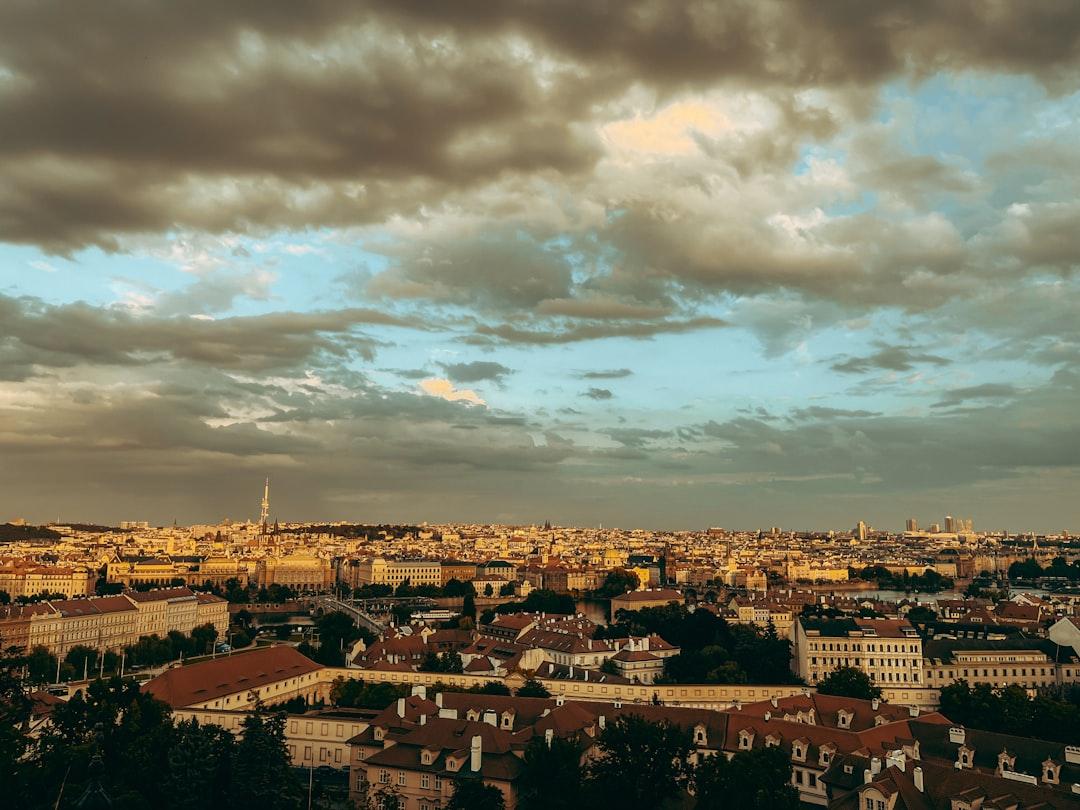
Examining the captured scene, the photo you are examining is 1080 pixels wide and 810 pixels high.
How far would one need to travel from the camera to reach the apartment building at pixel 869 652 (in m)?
60.8

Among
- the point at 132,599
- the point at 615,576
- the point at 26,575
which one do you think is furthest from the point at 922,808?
the point at 615,576

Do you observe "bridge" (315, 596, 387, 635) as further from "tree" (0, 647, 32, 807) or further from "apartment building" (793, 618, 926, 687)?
"tree" (0, 647, 32, 807)

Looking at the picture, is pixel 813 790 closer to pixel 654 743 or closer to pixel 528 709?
pixel 654 743

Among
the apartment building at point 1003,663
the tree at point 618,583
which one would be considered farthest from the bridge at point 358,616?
the apartment building at point 1003,663

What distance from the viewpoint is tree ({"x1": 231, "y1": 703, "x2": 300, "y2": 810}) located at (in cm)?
2910

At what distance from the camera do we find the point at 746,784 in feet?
91.6

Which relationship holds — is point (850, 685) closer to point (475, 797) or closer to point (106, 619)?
point (475, 797)

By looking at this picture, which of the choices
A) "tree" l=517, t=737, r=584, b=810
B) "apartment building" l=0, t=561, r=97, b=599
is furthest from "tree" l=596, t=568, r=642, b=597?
"tree" l=517, t=737, r=584, b=810

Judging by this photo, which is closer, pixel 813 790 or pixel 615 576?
pixel 813 790

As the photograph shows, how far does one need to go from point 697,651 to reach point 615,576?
105967mm

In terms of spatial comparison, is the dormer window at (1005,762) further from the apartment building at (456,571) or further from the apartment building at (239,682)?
the apartment building at (456,571)

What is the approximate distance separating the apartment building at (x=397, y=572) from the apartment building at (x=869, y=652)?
113m

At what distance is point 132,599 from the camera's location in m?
86.0

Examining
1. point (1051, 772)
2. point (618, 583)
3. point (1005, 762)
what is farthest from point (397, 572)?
point (1051, 772)
